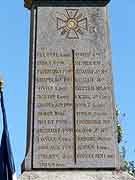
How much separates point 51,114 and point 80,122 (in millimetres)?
492

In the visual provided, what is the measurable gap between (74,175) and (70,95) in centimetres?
140

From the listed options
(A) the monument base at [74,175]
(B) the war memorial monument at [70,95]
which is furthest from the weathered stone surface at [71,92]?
(A) the monument base at [74,175]

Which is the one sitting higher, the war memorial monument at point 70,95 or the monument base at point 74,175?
the war memorial monument at point 70,95

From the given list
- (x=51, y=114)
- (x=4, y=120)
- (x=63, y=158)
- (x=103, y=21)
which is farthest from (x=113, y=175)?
(x=103, y=21)

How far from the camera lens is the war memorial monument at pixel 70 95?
28.5ft

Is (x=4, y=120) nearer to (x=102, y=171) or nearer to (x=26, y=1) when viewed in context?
(x=102, y=171)

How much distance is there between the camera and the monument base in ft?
27.6

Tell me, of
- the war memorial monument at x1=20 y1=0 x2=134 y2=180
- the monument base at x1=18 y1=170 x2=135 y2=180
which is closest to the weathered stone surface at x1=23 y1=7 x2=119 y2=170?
the war memorial monument at x1=20 y1=0 x2=134 y2=180

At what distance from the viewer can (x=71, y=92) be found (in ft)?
30.2

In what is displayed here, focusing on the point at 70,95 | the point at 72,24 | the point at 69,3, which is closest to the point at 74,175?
the point at 70,95

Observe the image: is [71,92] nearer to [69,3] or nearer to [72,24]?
[72,24]

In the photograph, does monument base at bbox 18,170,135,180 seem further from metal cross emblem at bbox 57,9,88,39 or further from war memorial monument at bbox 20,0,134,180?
metal cross emblem at bbox 57,9,88,39

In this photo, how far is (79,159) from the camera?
8711mm

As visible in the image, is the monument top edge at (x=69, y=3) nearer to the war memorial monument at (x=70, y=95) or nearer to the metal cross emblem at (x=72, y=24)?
the war memorial monument at (x=70, y=95)
